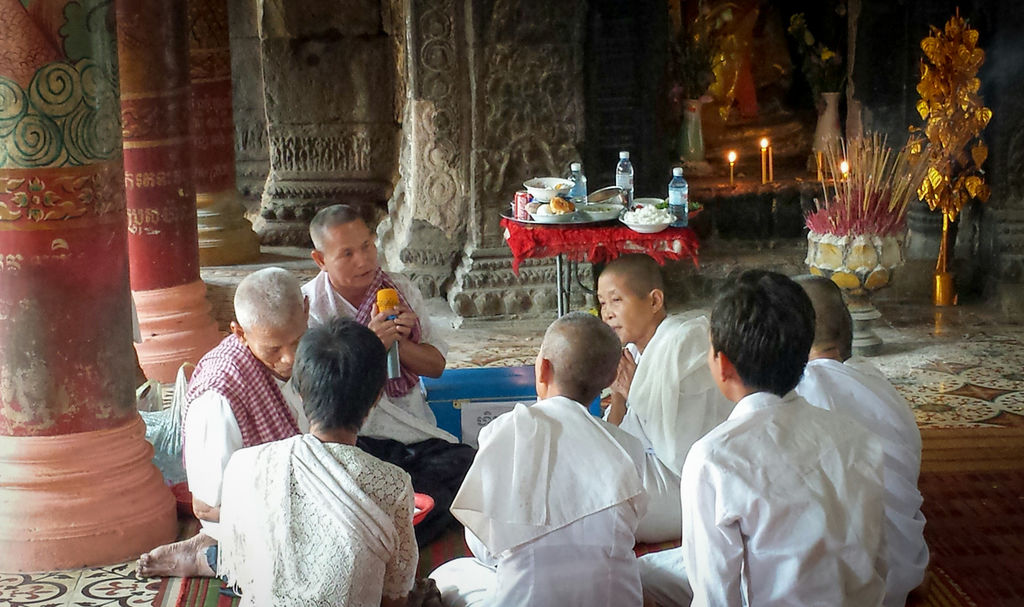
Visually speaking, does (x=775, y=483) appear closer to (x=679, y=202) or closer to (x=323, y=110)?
(x=679, y=202)

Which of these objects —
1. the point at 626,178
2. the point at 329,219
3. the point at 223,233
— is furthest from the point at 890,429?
the point at 223,233

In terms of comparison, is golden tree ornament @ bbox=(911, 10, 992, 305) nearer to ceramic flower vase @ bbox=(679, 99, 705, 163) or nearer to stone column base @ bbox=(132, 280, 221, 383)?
ceramic flower vase @ bbox=(679, 99, 705, 163)

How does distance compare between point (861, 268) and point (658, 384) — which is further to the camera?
point (861, 268)

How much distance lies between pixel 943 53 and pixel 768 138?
6.19ft

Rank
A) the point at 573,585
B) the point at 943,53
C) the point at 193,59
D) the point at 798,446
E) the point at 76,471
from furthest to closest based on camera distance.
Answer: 1. the point at 193,59
2. the point at 943,53
3. the point at 76,471
4. the point at 573,585
5. the point at 798,446

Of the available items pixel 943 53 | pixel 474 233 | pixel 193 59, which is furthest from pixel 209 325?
pixel 943 53

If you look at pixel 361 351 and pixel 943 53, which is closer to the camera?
pixel 361 351

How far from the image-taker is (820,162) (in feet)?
31.1

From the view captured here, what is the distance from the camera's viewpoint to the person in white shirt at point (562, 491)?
12.2ft

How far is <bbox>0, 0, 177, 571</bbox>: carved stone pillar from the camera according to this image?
15.9 ft

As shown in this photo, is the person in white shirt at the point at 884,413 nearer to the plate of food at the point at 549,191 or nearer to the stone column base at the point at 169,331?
the plate of food at the point at 549,191

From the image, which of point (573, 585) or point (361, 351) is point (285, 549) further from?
point (573, 585)

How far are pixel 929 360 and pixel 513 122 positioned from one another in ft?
9.84

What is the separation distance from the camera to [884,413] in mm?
4223
